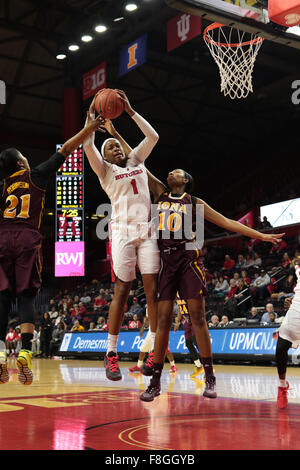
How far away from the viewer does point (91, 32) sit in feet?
65.5

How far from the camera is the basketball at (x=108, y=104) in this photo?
16.4 ft

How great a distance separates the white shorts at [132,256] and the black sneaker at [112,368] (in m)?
0.74

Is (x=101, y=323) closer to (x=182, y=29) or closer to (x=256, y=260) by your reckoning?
(x=256, y=260)

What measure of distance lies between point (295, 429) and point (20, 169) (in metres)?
3.05

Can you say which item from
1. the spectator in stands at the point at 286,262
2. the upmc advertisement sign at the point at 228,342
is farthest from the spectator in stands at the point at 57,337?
the spectator in stands at the point at 286,262

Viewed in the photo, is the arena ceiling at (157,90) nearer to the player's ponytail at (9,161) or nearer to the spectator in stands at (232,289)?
the spectator in stands at (232,289)

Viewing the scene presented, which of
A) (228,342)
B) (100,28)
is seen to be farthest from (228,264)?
(100,28)

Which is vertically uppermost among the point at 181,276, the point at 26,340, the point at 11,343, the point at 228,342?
the point at 181,276

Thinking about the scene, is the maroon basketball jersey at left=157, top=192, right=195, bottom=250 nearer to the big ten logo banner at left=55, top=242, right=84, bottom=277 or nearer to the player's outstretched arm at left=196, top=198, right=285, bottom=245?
the player's outstretched arm at left=196, top=198, right=285, bottom=245

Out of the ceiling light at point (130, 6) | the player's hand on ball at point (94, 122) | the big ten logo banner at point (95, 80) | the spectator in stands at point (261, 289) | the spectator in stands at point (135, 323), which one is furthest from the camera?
the big ten logo banner at point (95, 80)

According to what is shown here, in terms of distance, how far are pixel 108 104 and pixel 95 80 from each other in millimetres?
15982

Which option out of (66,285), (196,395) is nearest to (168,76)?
(66,285)

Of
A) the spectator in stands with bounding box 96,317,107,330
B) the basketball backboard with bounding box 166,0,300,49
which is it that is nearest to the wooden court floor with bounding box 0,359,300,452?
the basketball backboard with bounding box 166,0,300,49

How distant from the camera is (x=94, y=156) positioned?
5.14 m
